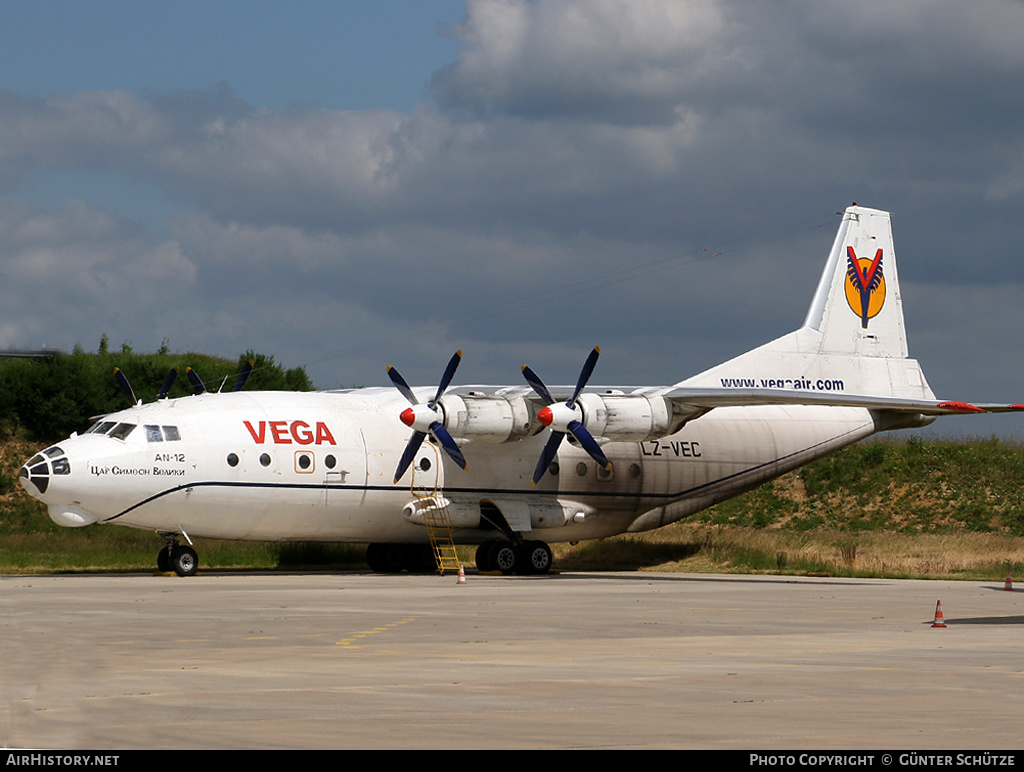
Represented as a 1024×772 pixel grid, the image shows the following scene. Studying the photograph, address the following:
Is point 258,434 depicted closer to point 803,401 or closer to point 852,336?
point 803,401

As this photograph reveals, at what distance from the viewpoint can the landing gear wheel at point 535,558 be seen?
36.3 meters

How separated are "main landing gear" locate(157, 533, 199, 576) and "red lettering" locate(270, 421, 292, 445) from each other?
3.46m

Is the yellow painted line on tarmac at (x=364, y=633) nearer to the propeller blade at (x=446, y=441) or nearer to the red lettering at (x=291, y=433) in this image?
the propeller blade at (x=446, y=441)

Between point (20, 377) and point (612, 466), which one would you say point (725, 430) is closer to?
point (612, 466)

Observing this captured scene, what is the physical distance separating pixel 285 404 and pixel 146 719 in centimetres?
2482

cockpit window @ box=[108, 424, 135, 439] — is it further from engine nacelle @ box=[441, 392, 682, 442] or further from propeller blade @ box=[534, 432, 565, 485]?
propeller blade @ box=[534, 432, 565, 485]

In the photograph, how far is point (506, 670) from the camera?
45.5 feet

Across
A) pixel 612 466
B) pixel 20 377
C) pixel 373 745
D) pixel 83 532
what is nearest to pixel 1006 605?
pixel 612 466

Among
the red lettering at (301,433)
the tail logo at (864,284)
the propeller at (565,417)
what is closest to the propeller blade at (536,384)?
the propeller at (565,417)

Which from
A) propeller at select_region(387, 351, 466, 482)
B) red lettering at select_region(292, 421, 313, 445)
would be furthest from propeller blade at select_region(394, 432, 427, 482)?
red lettering at select_region(292, 421, 313, 445)

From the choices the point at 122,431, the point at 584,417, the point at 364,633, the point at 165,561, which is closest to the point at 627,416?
the point at 584,417

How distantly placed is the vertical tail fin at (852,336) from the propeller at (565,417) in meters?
7.35

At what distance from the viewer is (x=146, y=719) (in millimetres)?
10211

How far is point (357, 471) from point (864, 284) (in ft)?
56.8
